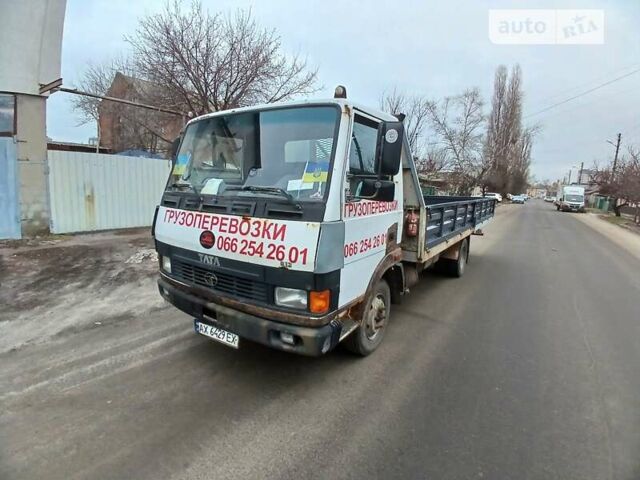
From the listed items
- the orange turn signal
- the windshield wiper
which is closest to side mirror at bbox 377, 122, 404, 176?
the windshield wiper

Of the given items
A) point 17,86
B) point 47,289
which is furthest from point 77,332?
point 17,86

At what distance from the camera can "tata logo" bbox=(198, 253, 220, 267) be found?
287 cm

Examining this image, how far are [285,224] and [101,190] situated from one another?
8658mm

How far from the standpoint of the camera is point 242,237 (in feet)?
8.91

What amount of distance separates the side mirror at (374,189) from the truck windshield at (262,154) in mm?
378

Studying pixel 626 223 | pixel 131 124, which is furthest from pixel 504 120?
pixel 131 124

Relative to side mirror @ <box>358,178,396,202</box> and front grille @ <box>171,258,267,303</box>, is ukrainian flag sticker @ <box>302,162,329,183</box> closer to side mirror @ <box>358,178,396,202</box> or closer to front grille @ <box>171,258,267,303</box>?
side mirror @ <box>358,178,396,202</box>

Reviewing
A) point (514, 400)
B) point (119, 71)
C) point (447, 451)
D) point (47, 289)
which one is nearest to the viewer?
point (447, 451)

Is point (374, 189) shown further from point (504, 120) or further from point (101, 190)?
point (504, 120)

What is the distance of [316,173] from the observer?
8.98 ft

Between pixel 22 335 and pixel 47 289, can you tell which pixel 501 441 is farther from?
pixel 47 289

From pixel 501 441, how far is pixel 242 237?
2.28 m

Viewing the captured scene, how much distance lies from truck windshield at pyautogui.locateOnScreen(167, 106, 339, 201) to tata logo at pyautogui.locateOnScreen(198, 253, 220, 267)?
1.73ft

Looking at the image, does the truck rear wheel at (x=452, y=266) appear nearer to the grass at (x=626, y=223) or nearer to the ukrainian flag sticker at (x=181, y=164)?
the ukrainian flag sticker at (x=181, y=164)
